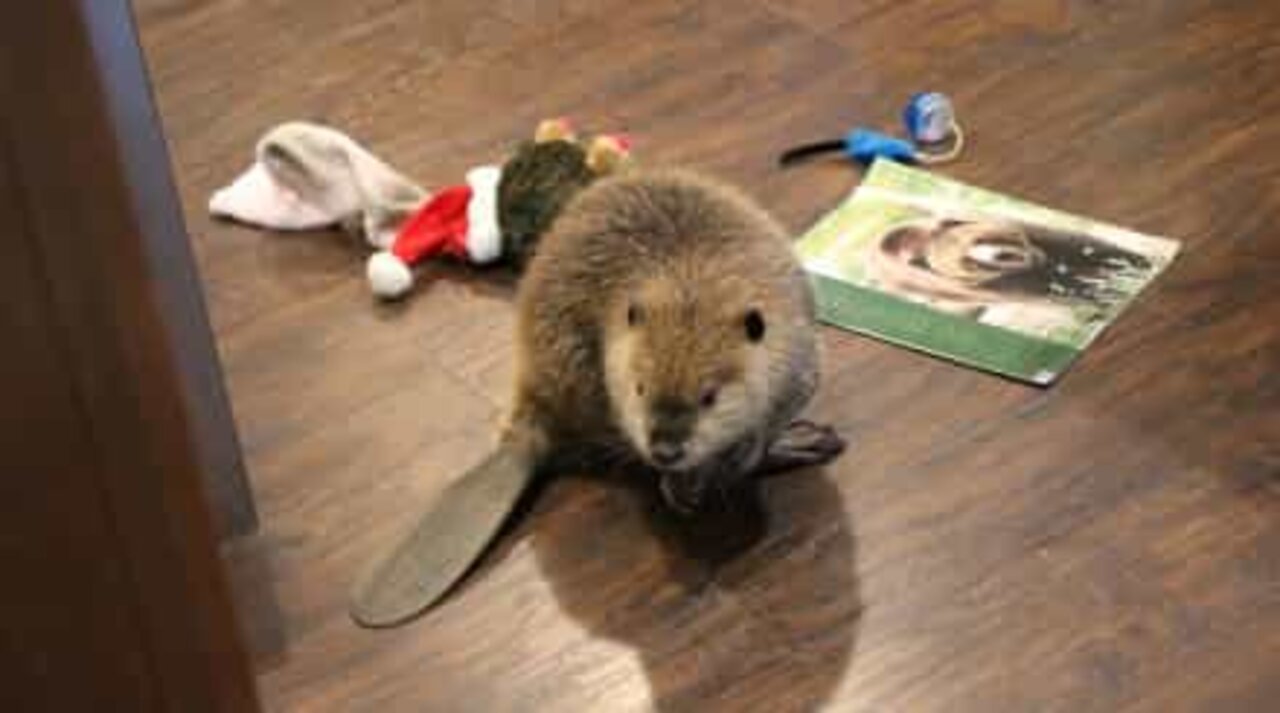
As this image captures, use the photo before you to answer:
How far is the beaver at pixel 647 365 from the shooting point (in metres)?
1.73

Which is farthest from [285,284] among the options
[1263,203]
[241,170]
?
[1263,203]

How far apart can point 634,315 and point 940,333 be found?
1.70ft

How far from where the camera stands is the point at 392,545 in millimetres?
1893

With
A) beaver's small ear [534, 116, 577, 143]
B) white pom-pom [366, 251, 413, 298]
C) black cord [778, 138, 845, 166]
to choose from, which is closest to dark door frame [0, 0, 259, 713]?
white pom-pom [366, 251, 413, 298]

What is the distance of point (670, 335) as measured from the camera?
172 centimetres

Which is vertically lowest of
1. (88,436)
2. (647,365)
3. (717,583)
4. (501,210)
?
(717,583)

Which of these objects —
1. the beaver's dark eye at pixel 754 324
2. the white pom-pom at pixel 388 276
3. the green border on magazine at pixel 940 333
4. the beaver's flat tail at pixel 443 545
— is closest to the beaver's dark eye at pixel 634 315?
the beaver's dark eye at pixel 754 324

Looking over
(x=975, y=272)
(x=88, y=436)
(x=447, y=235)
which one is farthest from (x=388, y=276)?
(x=88, y=436)

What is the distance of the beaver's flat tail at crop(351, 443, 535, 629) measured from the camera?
5.93ft

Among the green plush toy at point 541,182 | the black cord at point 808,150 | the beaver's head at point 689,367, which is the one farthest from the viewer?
the black cord at point 808,150

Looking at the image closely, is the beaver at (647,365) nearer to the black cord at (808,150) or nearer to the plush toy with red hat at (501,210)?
the plush toy with red hat at (501,210)

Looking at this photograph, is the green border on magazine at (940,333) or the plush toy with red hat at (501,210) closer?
the green border on magazine at (940,333)

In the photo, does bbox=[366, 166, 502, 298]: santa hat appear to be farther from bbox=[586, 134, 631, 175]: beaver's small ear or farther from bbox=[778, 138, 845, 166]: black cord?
bbox=[778, 138, 845, 166]: black cord

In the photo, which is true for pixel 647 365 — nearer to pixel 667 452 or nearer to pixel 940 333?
pixel 667 452
